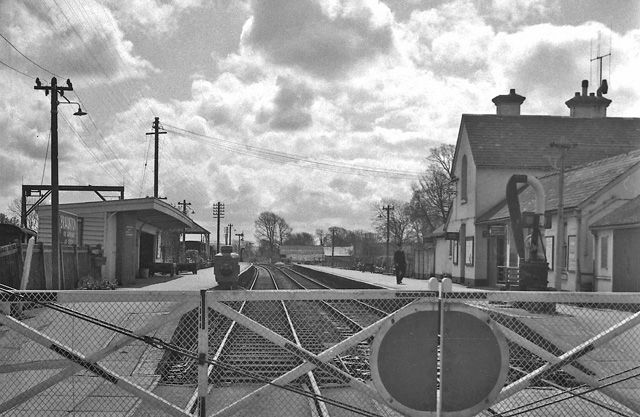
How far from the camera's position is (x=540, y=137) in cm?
3462

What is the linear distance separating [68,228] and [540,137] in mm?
23784

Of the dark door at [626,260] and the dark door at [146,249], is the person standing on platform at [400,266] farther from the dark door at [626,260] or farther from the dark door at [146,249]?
the dark door at [146,249]

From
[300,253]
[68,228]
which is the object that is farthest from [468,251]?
[300,253]

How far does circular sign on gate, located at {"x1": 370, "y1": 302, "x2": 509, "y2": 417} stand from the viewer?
4645 mm

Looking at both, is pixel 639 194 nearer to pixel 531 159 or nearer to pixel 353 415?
pixel 531 159

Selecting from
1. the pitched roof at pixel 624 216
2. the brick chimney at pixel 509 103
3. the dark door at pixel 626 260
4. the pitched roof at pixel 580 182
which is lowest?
the dark door at pixel 626 260

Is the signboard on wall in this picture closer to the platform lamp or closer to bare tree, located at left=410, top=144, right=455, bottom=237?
the platform lamp

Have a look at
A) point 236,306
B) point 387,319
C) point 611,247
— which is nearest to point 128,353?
point 387,319

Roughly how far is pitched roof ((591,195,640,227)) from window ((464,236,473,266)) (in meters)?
11.0

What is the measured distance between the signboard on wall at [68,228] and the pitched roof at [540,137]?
1890cm

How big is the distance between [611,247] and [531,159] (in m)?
13.1

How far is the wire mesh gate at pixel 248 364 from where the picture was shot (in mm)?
4793

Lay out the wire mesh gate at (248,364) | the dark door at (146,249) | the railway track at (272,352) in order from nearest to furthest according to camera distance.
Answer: the wire mesh gate at (248,364), the railway track at (272,352), the dark door at (146,249)

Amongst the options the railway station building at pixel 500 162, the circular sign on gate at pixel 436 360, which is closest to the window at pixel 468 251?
the railway station building at pixel 500 162
